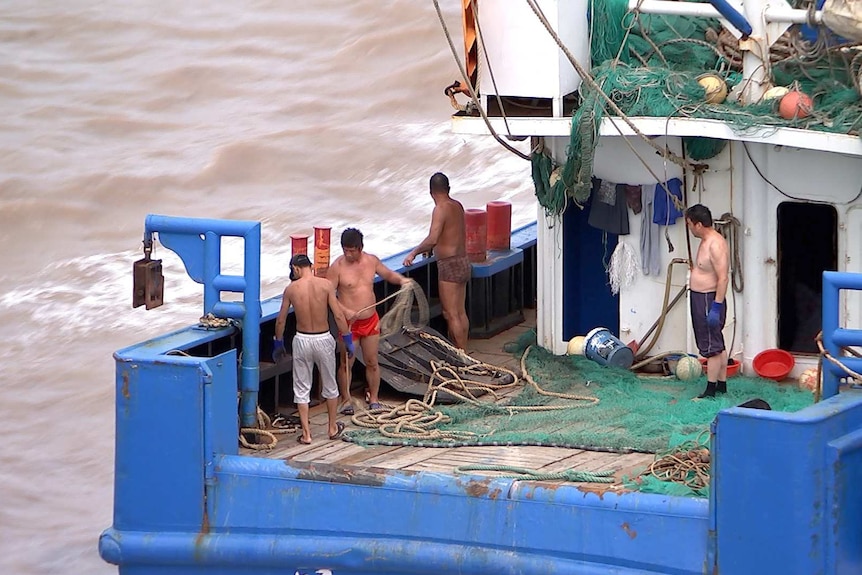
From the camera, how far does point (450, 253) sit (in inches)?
401

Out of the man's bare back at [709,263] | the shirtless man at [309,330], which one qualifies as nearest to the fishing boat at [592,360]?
the shirtless man at [309,330]

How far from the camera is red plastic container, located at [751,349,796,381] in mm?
9125

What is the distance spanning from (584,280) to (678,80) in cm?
183

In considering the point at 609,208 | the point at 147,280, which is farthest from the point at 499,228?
the point at 147,280

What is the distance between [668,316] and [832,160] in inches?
65.4

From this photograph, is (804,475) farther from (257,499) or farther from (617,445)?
(257,499)

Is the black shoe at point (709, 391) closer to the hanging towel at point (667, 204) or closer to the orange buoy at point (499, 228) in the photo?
the hanging towel at point (667, 204)

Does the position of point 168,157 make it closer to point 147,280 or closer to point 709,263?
point 147,280

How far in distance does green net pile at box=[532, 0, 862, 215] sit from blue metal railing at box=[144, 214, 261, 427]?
2363mm

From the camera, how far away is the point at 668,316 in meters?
9.69

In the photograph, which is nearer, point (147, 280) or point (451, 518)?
point (451, 518)

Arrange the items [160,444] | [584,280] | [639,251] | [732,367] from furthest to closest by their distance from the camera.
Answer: [584,280] < [639,251] < [732,367] < [160,444]

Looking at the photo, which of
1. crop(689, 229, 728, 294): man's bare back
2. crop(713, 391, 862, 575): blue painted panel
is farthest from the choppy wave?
crop(713, 391, 862, 575): blue painted panel

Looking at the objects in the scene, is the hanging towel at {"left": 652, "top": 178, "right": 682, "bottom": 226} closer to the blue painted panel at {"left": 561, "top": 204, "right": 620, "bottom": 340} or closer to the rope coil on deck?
the blue painted panel at {"left": 561, "top": 204, "right": 620, "bottom": 340}
